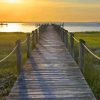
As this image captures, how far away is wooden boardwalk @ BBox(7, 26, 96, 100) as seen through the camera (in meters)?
9.45

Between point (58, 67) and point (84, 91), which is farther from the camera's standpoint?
point (58, 67)

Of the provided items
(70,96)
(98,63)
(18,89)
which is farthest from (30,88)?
(98,63)

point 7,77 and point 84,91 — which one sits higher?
point 84,91

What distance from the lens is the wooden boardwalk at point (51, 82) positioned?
9.45m

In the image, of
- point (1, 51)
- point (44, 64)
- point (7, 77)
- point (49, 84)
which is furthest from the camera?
point (1, 51)

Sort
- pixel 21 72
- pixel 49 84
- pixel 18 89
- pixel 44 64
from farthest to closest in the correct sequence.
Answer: pixel 44 64 < pixel 21 72 < pixel 49 84 < pixel 18 89

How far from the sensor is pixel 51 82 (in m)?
11.0

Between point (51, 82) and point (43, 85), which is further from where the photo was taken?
point (51, 82)

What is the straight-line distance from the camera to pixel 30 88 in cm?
1022

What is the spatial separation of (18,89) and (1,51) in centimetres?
1884

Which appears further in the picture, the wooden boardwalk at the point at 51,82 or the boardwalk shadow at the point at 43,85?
the boardwalk shadow at the point at 43,85

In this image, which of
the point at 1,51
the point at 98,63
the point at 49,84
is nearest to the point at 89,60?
the point at 98,63

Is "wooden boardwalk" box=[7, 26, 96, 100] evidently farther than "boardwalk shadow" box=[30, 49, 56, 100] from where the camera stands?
No

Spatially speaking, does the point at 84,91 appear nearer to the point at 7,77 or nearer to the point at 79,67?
the point at 79,67
